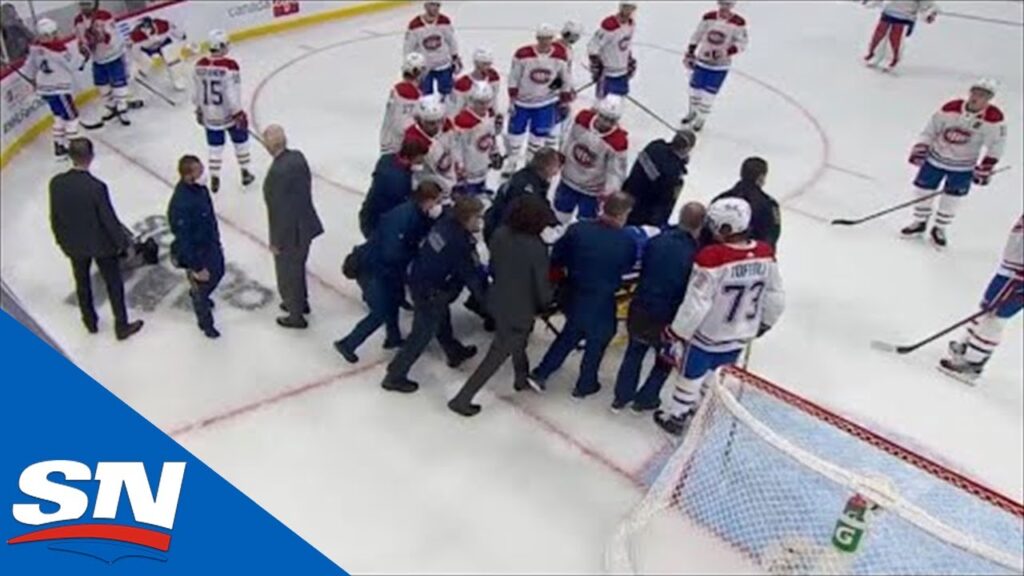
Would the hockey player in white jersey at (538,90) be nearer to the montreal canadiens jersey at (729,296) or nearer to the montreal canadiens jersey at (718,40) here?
the montreal canadiens jersey at (718,40)

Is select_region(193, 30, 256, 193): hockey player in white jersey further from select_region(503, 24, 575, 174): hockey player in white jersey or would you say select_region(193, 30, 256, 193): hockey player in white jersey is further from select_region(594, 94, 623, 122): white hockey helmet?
select_region(594, 94, 623, 122): white hockey helmet

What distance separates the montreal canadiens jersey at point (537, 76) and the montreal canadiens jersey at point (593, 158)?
4.07 feet

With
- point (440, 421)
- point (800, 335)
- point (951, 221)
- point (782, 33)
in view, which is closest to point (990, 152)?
point (951, 221)

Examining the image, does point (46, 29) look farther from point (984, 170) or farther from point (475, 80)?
point (984, 170)

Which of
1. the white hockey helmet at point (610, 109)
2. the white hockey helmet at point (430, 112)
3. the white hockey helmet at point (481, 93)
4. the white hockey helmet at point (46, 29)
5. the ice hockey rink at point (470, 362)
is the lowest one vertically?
the ice hockey rink at point (470, 362)

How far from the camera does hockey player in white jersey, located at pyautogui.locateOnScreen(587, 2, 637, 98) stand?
821 cm

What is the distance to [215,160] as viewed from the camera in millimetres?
7488

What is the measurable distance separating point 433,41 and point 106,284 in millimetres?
3897

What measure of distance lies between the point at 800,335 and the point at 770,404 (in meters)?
1.93

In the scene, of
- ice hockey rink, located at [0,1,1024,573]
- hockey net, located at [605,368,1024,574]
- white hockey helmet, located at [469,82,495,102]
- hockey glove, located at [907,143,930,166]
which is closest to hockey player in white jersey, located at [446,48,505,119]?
white hockey helmet, located at [469,82,495,102]

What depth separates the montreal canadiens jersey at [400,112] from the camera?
6.40 meters

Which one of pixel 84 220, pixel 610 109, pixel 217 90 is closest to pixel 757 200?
pixel 610 109

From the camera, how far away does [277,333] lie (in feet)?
19.1

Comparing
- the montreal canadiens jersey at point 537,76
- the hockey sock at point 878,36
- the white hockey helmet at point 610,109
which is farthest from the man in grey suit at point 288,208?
the hockey sock at point 878,36
